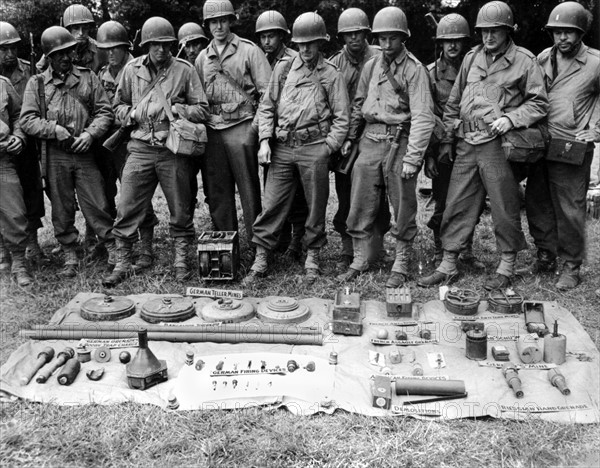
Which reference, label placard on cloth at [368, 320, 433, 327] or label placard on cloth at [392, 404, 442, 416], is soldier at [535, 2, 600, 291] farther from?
label placard on cloth at [392, 404, 442, 416]

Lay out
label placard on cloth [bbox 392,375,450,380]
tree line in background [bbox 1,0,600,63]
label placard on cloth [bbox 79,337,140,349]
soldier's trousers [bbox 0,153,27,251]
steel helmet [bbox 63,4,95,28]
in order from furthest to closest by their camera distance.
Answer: tree line in background [bbox 1,0,600,63] < steel helmet [bbox 63,4,95,28] < soldier's trousers [bbox 0,153,27,251] < label placard on cloth [bbox 79,337,140,349] < label placard on cloth [bbox 392,375,450,380]

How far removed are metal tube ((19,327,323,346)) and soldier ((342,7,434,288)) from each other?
159 centimetres

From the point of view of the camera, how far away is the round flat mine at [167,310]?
585 centimetres

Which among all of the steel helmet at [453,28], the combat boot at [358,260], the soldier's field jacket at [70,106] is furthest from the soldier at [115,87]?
the steel helmet at [453,28]

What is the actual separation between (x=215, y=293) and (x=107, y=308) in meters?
0.99

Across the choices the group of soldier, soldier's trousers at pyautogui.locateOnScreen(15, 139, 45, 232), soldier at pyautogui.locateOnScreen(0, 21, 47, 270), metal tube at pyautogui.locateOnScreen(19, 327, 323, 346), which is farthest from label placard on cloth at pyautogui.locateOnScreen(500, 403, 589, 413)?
soldier's trousers at pyautogui.locateOnScreen(15, 139, 45, 232)

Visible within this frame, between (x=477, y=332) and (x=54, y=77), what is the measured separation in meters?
4.91

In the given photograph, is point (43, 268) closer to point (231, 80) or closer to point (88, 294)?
point (88, 294)

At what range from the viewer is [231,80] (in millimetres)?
6941

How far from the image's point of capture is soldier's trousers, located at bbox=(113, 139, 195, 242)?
22.5 feet

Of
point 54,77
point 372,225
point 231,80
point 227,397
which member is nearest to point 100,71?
point 54,77

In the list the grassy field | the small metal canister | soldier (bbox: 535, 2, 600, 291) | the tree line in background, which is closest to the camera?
the grassy field

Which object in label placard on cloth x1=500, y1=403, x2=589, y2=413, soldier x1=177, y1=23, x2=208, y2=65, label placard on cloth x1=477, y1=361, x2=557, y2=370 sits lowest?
label placard on cloth x1=477, y1=361, x2=557, y2=370

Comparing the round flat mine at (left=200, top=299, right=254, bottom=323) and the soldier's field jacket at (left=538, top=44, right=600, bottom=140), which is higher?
the soldier's field jacket at (left=538, top=44, right=600, bottom=140)
